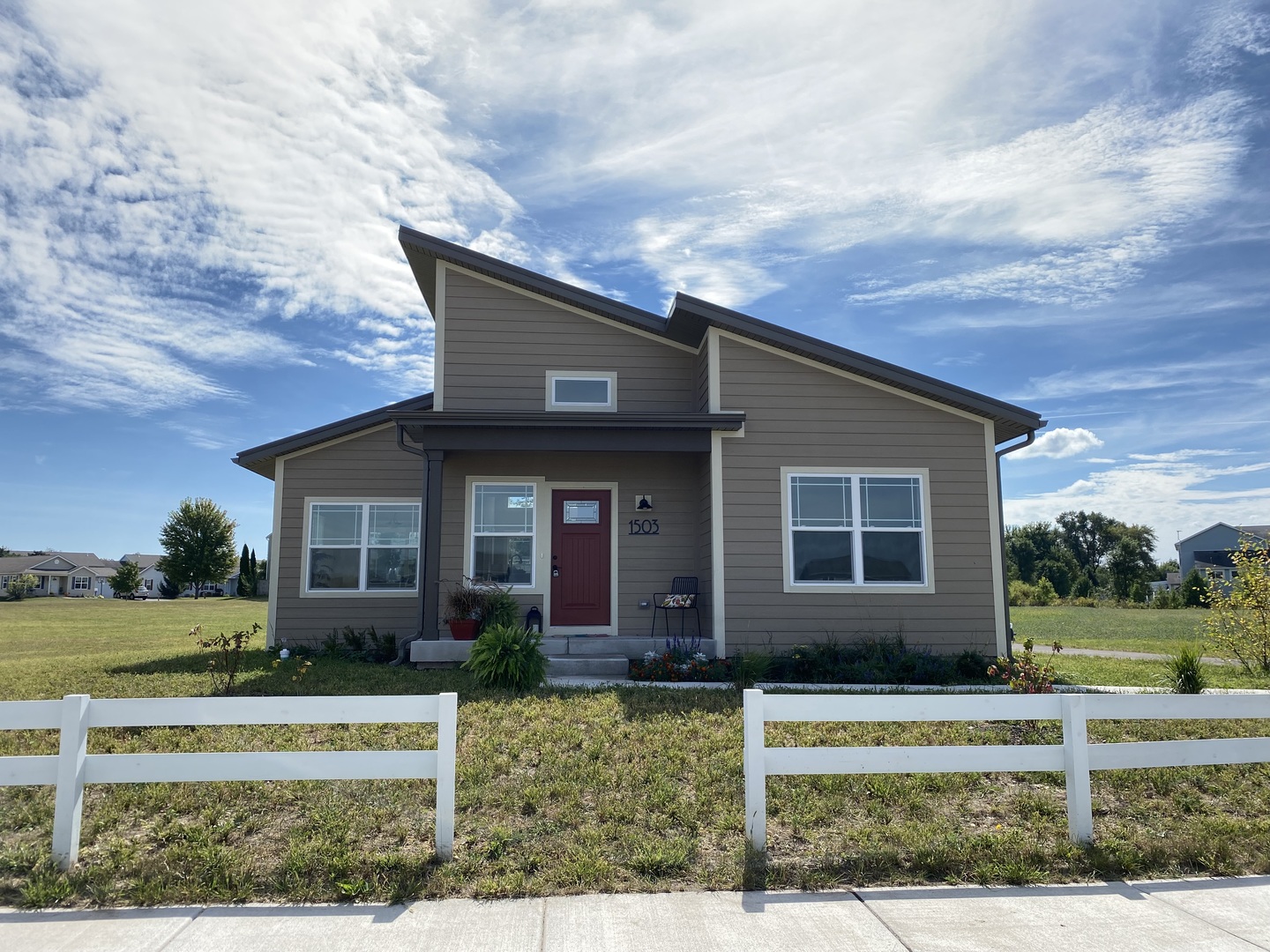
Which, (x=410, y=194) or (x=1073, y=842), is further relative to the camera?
(x=410, y=194)

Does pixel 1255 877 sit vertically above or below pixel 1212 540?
below

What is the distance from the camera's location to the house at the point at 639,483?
10867 mm

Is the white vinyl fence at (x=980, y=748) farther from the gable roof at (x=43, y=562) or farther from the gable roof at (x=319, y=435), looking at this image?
the gable roof at (x=43, y=562)

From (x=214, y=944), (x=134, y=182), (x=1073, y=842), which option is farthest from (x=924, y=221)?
(x=214, y=944)

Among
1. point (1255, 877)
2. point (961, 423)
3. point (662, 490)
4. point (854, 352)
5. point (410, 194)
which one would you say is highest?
point (410, 194)

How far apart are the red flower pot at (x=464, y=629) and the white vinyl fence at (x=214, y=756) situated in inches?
245

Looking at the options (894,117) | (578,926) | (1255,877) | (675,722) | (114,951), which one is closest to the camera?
(114,951)

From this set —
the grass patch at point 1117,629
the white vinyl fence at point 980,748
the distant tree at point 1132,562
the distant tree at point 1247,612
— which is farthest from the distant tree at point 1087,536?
the white vinyl fence at point 980,748

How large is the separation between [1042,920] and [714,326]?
8.50 metres

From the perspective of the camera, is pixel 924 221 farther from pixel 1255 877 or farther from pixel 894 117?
pixel 1255 877

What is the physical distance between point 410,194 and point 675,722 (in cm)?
859

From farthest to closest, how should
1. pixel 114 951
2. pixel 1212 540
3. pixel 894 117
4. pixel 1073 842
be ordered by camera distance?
pixel 1212 540, pixel 894 117, pixel 1073 842, pixel 114 951

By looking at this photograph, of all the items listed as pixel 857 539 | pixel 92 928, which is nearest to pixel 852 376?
pixel 857 539

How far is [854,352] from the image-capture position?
35.6 ft
